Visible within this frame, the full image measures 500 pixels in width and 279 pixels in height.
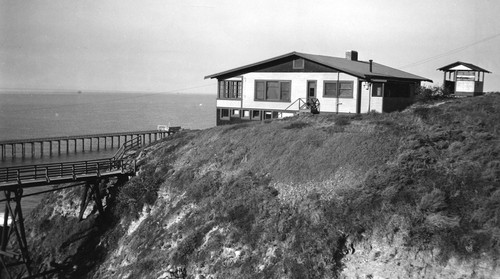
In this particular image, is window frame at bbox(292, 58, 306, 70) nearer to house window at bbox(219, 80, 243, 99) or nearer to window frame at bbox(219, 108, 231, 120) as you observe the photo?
house window at bbox(219, 80, 243, 99)

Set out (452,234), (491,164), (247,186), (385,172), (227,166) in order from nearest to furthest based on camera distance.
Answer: (452,234) < (491,164) < (385,172) < (247,186) < (227,166)

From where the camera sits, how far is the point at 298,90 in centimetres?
4322

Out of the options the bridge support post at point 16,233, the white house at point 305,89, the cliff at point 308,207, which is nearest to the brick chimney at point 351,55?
the white house at point 305,89

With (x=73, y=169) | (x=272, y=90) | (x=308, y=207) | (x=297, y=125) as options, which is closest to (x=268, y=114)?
(x=272, y=90)

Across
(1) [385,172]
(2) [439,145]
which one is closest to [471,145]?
(2) [439,145]

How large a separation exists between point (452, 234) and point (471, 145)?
791 centimetres

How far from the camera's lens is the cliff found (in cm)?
2105

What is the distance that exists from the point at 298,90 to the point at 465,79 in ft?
59.4

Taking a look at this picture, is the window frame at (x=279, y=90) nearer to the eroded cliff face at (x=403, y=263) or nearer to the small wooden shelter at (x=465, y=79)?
the small wooden shelter at (x=465, y=79)

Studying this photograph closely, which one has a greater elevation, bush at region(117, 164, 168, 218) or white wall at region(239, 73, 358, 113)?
white wall at region(239, 73, 358, 113)

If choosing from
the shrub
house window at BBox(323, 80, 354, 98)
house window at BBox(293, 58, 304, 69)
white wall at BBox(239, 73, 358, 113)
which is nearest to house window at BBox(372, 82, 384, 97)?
white wall at BBox(239, 73, 358, 113)

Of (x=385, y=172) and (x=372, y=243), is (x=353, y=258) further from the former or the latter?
(x=385, y=172)

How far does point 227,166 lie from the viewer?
32.5 meters

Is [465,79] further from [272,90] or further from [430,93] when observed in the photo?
[272,90]
